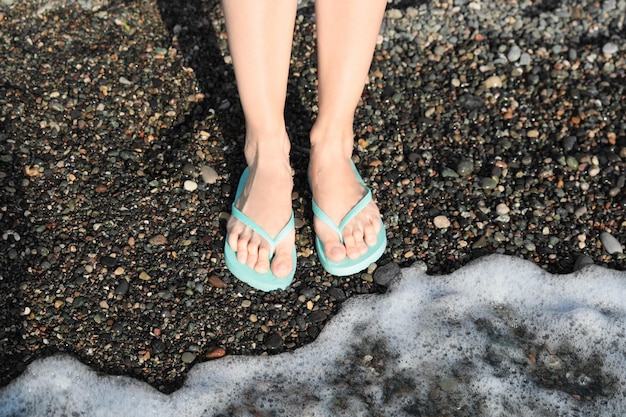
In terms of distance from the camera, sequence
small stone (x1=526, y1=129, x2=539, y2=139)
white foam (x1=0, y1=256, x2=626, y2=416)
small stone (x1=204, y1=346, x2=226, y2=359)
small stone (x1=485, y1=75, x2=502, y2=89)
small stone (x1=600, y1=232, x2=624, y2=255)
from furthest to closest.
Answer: small stone (x1=485, y1=75, x2=502, y2=89) < small stone (x1=526, y1=129, x2=539, y2=139) < small stone (x1=600, y1=232, x2=624, y2=255) < small stone (x1=204, y1=346, x2=226, y2=359) < white foam (x1=0, y1=256, x2=626, y2=416)

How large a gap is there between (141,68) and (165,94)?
0.21 m

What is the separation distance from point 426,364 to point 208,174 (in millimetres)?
1235

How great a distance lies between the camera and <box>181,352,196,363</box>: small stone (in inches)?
110

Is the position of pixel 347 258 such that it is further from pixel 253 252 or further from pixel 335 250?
Answer: pixel 253 252

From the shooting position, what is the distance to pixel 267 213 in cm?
293

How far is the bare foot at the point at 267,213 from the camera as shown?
9.56ft

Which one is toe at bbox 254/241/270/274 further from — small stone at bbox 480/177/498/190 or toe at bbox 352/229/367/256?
small stone at bbox 480/177/498/190

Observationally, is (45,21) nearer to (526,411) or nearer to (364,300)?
(364,300)

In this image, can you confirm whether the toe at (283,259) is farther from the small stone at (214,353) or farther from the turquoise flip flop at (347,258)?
the small stone at (214,353)

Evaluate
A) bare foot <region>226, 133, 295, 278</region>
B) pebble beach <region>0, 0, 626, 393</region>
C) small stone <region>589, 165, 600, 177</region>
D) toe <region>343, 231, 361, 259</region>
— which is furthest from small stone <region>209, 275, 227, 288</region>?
small stone <region>589, 165, 600, 177</region>

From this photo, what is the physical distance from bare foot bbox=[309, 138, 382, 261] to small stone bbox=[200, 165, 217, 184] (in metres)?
0.51

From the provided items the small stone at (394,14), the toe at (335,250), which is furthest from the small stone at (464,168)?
the small stone at (394,14)

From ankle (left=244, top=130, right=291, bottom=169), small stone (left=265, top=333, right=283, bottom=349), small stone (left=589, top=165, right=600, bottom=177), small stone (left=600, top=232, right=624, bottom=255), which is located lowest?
small stone (left=265, top=333, right=283, bottom=349)

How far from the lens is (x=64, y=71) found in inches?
141
